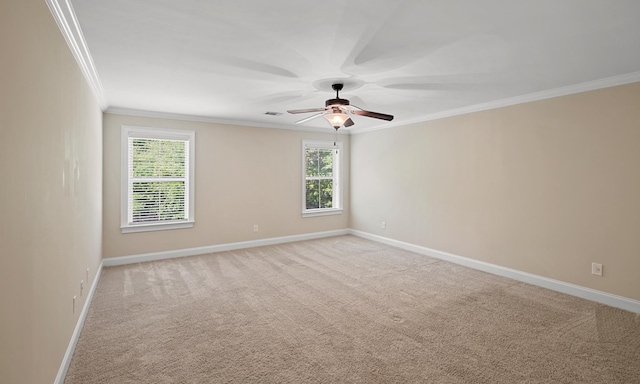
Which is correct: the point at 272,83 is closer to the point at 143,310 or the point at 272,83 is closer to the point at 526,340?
the point at 143,310

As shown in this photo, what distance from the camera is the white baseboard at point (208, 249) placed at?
16.3 feet

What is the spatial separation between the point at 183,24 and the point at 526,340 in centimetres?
353

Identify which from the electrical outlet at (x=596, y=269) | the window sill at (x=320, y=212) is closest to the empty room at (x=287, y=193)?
the electrical outlet at (x=596, y=269)

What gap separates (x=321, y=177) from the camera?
703 centimetres

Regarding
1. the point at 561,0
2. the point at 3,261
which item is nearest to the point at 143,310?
the point at 3,261

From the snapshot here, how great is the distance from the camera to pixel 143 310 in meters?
3.35

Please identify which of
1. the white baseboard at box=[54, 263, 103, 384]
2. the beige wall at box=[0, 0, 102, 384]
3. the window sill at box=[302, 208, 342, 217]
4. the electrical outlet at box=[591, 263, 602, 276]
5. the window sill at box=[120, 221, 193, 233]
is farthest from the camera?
the window sill at box=[302, 208, 342, 217]

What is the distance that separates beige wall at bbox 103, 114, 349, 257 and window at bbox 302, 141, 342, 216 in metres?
0.15

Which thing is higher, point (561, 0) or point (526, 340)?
point (561, 0)

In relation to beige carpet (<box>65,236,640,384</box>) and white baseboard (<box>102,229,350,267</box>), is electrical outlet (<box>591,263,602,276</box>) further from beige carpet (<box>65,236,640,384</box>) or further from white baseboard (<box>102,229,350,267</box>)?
white baseboard (<box>102,229,350,267</box>)

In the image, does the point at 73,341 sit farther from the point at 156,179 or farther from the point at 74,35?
the point at 156,179

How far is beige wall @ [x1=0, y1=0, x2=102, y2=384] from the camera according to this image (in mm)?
1349

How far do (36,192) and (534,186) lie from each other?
4752 millimetres

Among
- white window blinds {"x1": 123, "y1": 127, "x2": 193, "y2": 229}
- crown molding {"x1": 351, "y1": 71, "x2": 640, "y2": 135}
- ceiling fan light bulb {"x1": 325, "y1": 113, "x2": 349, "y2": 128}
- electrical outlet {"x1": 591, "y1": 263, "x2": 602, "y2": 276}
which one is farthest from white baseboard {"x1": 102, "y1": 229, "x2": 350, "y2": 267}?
electrical outlet {"x1": 591, "y1": 263, "x2": 602, "y2": 276}
